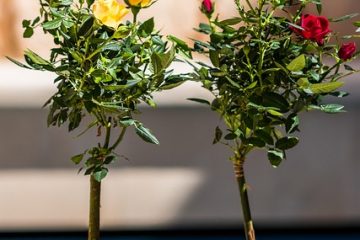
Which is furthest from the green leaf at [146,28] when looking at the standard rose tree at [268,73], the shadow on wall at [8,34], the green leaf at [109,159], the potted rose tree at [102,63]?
the shadow on wall at [8,34]

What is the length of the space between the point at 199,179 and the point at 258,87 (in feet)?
3.16

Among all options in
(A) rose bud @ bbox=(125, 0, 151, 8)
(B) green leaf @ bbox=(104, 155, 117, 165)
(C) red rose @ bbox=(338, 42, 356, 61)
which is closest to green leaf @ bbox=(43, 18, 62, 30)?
(A) rose bud @ bbox=(125, 0, 151, 8)

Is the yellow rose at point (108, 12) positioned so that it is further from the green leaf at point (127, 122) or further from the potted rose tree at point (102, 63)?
the green leaf at point (127, 122)

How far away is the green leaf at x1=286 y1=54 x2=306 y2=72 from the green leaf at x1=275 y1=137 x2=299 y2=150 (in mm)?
124

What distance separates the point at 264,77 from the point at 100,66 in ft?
0.88

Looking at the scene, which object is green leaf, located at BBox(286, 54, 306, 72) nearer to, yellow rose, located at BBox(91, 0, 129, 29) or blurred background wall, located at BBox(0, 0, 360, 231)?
yellow rose, located at BBox(91, 0, 129, 29)

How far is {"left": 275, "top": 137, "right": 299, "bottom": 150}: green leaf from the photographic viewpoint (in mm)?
1044

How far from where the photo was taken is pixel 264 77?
1033mm

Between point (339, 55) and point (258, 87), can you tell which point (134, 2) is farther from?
point (339, 55)

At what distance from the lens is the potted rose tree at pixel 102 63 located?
3.16 ft

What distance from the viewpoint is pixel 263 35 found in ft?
3.42

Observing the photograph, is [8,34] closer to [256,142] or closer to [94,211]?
[94,211]

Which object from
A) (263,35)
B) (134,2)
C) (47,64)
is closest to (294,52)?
(263,35)

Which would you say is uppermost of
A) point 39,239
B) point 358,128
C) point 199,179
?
point 358,128
